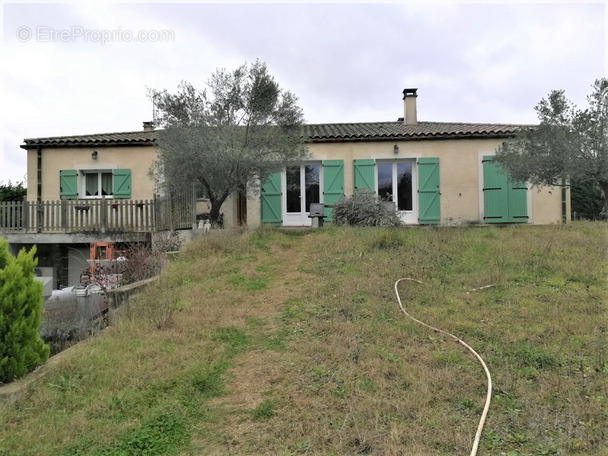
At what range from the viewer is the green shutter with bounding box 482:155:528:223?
11.8m

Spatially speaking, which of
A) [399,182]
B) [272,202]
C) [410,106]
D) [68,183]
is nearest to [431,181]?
[399,182]

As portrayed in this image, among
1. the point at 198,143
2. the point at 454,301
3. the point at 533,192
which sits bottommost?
the point at 454,301

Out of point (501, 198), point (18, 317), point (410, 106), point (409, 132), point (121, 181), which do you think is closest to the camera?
point (18, 317)

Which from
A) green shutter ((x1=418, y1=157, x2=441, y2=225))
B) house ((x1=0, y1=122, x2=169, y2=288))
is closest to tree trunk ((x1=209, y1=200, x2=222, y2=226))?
house ((x1=0, y1=122, x2=169, y2=288))

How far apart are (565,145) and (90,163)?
1341 centimetres

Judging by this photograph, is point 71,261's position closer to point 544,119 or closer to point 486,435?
point 486,435

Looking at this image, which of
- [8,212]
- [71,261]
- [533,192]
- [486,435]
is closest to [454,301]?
[486,435]

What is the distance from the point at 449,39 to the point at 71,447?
368 inches

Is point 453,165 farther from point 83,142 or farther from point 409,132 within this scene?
point 83,142

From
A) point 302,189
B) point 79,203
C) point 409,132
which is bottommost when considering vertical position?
point 79,203

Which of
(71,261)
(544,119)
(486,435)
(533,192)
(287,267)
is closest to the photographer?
(486,435)

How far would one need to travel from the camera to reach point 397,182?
40.5ft

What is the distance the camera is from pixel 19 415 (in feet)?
9.07

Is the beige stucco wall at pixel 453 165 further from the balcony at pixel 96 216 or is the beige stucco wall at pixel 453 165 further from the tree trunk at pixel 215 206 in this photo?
the balcony at pixel 96 216
